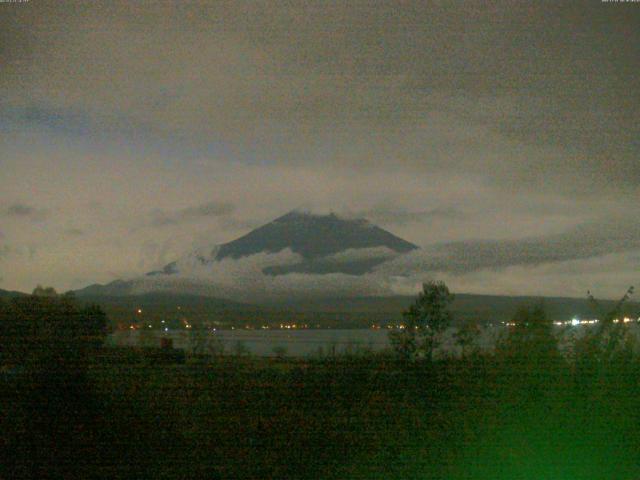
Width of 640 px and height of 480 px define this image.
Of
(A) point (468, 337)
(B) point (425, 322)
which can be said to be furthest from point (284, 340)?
(A) point (468, 337)

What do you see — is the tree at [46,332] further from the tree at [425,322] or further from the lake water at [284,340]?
the tree at [425,322]

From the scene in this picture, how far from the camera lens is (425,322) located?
711cm

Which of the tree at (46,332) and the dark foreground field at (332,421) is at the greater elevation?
the tree at (46,332)

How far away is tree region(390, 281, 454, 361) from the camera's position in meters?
6.87

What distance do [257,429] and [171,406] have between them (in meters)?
0.82

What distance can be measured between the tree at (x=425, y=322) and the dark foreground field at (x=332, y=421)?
288 millimetres

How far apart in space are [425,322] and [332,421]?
1.52m

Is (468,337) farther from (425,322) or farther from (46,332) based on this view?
(46,332)

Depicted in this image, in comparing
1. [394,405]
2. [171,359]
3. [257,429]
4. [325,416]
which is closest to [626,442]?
[394,405]

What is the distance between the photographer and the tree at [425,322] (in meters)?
6.87

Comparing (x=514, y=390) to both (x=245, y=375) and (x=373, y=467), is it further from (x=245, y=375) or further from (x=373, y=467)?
(x=245, y=375)

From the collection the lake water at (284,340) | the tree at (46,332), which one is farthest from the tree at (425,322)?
the tree at (46,332)

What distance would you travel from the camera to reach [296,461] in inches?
228

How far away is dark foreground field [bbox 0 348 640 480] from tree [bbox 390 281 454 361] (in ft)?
0.94
